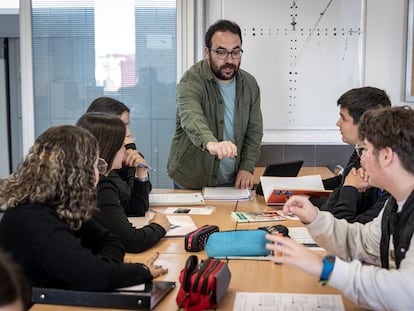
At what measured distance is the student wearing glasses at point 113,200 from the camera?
82.0 inches

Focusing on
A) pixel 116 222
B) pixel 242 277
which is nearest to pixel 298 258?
pixel 242 277

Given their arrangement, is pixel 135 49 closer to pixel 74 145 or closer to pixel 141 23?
pixel 141 23

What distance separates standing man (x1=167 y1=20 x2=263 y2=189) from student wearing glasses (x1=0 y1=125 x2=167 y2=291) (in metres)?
1.45

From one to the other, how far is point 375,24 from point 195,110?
187 cm

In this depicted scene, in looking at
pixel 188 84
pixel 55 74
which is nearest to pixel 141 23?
pixel 55 74

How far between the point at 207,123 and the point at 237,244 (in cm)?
144

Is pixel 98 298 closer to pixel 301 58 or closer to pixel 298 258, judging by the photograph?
pixel 298 258

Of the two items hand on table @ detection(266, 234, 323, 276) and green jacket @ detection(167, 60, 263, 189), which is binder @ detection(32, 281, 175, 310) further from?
green jacket @ detection(167, 60, 263, 189)

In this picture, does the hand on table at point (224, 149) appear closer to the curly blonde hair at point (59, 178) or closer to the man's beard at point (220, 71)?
the man's beard at point (220, 71)

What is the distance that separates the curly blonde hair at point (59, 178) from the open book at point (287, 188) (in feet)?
4.03

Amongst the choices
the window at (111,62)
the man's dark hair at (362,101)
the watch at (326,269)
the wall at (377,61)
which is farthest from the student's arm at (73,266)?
the window at (111,62)

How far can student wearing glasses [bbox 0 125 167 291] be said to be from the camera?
158 cm

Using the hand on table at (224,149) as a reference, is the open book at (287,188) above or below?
below

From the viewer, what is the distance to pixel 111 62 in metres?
4.54
